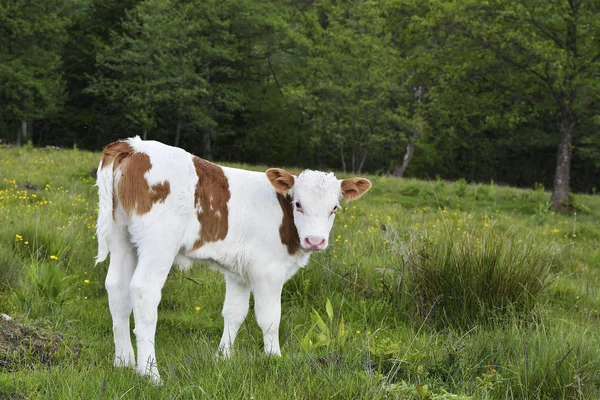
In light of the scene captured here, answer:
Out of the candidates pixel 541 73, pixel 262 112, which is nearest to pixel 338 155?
pixel 262 112

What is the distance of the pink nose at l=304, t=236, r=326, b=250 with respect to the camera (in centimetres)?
438

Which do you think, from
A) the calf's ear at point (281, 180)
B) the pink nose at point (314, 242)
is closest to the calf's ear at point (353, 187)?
the calf's ear at point (281, 180)

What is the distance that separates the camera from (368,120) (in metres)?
33.8

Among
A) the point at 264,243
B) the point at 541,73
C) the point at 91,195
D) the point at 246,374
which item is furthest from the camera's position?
the point at 541,73

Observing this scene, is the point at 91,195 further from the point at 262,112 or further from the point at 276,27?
the point at 262,112

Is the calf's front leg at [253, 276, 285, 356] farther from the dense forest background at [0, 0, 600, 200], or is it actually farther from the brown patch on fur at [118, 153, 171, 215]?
the dense forest background at [0, 0, 600, 200]

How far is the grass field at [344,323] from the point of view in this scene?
3.50 meters

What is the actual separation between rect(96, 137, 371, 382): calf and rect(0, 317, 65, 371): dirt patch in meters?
0.48

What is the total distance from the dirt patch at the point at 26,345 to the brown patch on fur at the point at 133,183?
3.70 ft

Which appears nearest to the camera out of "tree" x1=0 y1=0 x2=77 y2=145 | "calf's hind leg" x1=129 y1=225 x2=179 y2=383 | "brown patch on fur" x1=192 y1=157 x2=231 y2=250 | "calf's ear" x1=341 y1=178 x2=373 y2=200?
"calf's hind leg" x1=129 y1=225 x2=179 y2=383

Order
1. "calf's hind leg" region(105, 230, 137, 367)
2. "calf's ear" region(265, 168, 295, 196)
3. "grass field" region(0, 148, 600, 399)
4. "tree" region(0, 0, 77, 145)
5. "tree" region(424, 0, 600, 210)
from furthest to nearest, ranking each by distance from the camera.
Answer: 1. "tree" region(0, 0, 77, 145)
2. "tree" region(424, 0, 600, 210)
3. "calf's ear" region(265, 168, 295, 196)
4. "calf's hind leg" region(105, 230, 137, 367)
5. "grass field" region(0, 148, 600, 399)

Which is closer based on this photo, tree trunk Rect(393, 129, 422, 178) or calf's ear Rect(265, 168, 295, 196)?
calf's ear Rect(265, 168, 295, 196)

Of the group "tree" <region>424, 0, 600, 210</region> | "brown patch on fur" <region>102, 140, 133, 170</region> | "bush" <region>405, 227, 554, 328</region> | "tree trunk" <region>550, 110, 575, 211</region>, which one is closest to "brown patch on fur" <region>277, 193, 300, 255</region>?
"brown patch on fur" <region>102, 140, 133, 170</region>

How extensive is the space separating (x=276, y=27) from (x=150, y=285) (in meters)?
34.5
